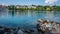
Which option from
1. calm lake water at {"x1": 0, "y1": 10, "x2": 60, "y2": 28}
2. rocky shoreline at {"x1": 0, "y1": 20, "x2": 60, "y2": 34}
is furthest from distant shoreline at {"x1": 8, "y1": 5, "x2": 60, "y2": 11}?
rocky shoreline at {"x1": 0, "y1": 20, "x2": 60, "y2": 34}

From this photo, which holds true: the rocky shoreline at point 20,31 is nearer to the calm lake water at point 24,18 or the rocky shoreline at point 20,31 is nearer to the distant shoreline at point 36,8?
the calm lake water at point 24,18

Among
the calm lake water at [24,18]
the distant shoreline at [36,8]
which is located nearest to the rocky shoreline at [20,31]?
the calm lake water at [24,18]

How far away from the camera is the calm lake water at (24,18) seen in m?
1.37

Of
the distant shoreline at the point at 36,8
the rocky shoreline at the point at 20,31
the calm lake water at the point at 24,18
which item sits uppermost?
the distant shoreline at the point at 36,8

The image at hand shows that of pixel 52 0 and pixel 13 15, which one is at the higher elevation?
pixel 52 0

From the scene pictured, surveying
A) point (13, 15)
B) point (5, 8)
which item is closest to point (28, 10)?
point (13, 15)

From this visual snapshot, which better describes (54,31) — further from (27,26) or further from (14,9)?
(14,9)

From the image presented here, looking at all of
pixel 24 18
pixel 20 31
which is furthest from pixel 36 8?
pixel 20 31

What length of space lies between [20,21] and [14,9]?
194mm

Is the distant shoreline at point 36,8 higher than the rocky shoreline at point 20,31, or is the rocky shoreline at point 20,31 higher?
the distant shoreline at point 36,8

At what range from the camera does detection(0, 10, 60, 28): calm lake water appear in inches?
54.1

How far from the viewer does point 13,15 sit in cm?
139

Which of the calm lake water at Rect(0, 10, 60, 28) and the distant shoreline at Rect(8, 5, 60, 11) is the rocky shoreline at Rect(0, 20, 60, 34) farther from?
the distant shoreline at Rect(8, 5, 60, 11)

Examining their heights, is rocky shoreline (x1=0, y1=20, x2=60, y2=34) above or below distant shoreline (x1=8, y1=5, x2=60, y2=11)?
below
